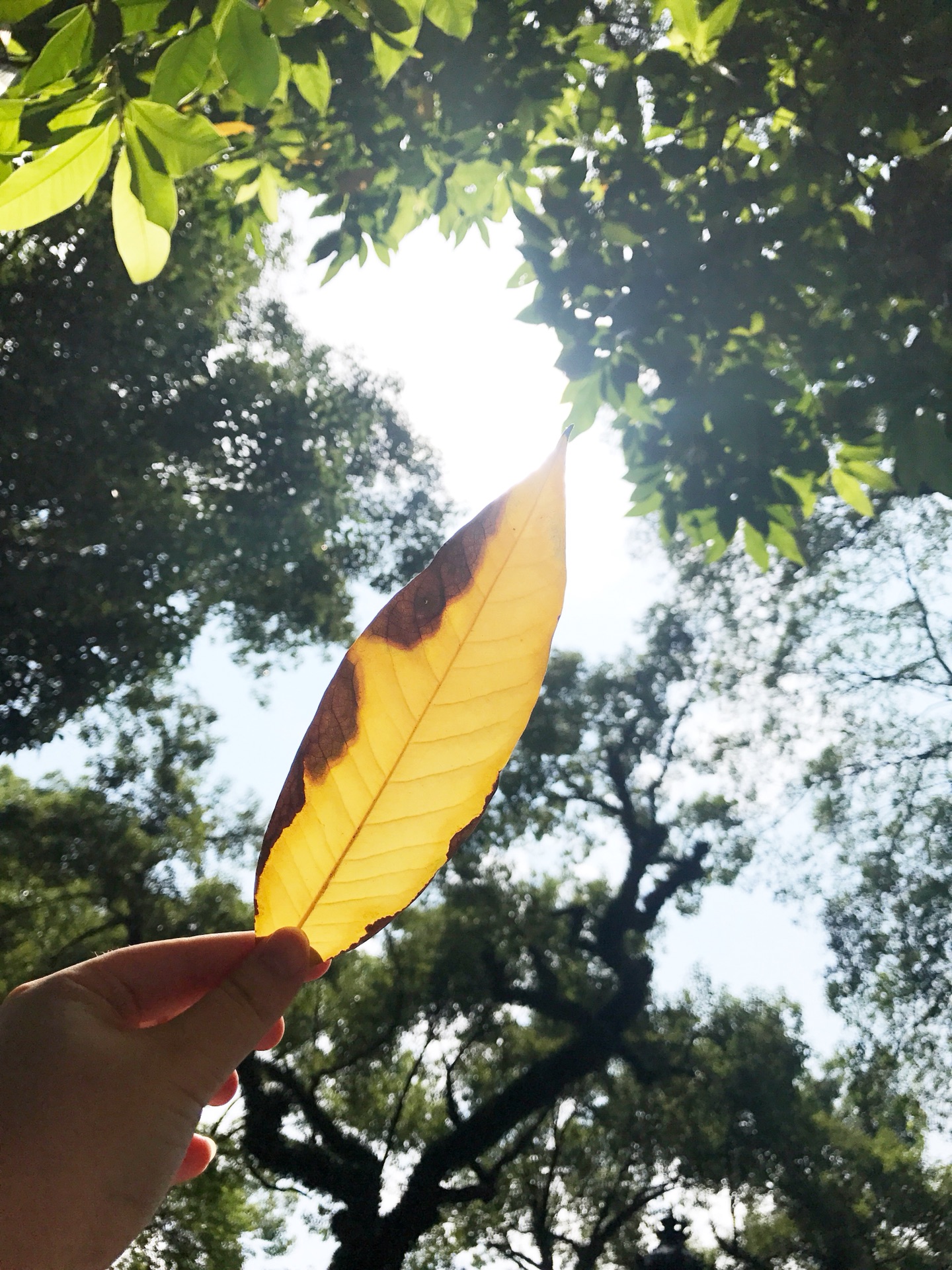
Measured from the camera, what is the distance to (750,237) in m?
2.35

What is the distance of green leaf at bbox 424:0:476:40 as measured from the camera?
154cm

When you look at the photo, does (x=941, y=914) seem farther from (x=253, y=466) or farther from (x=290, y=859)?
(x=290, y=859)

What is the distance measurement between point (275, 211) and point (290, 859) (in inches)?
105

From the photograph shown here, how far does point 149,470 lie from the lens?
9086mm

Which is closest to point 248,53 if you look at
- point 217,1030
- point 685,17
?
point 217,1030

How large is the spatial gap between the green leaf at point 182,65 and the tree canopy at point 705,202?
104cm

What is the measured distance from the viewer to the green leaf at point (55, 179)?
38.4 inches

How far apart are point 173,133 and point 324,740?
42.3 inches

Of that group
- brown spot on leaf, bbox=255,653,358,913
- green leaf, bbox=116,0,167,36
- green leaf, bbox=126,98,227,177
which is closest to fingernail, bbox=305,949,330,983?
brown spot on leaf, bbox=255,653,358,913

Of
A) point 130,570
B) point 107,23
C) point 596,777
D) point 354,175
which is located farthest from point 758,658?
point 107,23

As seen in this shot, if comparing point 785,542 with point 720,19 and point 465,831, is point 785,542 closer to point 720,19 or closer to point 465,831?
point 720,19

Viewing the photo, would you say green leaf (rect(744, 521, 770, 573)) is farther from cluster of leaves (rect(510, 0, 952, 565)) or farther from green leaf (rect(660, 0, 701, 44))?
green leaf (rect(660, 0, 701, 44))

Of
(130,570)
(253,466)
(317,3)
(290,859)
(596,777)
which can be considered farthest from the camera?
(596,777)

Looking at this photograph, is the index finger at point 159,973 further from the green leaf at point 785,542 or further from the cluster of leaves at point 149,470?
the cluster of leaves at point 149,470
